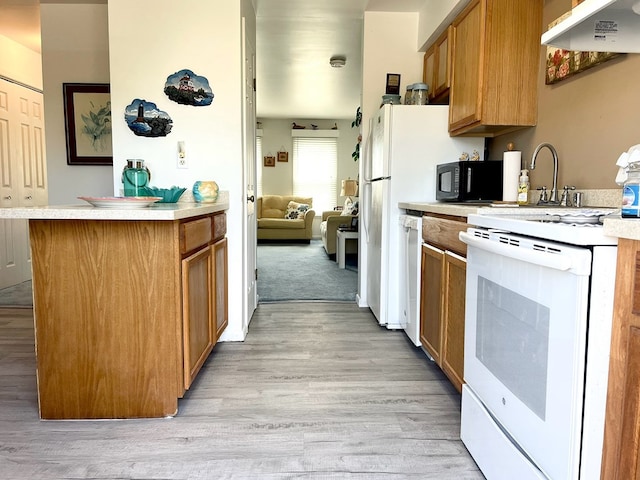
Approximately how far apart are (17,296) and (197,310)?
294 cm

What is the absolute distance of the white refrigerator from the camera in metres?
3.01

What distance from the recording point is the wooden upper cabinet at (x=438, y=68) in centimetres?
302

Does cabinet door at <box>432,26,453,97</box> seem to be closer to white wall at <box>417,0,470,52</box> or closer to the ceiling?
white wall at <box>417,0,470,52</box>

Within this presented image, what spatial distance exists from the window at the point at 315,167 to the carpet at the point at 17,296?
18.1 ft

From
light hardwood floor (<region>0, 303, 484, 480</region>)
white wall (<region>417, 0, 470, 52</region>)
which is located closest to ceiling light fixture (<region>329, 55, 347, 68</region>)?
white wall (<region>417, 0, 470, 52</region>)

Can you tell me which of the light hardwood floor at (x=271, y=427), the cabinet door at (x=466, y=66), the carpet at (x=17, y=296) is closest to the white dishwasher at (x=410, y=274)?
the light hardwood floor at (x=271, y=427)

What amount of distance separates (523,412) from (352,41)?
157 inches

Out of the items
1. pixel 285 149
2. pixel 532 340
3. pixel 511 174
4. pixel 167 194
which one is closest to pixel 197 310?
pixel 167 194

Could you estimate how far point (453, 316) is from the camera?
203cm

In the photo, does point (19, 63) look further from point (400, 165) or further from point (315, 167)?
point (315, 167)

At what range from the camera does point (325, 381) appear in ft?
7.46

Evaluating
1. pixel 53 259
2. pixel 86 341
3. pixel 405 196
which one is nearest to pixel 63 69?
pixel 53 259

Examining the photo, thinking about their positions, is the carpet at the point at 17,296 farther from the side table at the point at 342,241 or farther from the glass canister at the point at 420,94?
the glass canister at the point at 420,94

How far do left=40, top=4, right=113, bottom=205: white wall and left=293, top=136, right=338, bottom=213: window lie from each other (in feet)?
19.2
